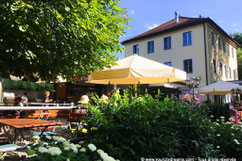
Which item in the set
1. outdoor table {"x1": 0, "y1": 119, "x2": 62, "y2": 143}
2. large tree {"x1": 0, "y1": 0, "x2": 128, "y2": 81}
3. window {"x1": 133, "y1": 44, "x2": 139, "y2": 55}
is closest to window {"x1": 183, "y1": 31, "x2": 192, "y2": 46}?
window {"x1": 133, "y1": 44, "x2": 139, "y2": 55}

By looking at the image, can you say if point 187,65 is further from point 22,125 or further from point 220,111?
point 22,125

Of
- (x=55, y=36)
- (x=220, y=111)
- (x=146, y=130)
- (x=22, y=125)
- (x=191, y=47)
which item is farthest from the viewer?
(x=191, y=47)

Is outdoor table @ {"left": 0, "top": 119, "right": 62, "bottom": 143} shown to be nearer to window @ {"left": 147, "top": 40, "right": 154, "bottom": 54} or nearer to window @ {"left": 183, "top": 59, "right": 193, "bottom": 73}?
window @ {"left": 183, "top": 59, "right": 193, "bottom": 73}

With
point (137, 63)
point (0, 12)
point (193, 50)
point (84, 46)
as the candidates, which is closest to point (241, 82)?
point (193, 50)

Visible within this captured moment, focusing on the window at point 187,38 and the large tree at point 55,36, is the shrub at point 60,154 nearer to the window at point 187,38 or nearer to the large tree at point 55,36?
the large tree at point 55,36

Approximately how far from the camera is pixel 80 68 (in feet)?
17.5

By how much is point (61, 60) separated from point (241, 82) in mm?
19474

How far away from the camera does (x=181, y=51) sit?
19.2 metres

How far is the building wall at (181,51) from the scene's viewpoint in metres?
18.0

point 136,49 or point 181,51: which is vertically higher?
point 136,49

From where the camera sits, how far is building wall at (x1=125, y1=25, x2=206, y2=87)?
59.1ft

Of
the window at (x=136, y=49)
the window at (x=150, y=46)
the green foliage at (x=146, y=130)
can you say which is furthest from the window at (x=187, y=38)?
the green foliage at (x=146, y=130)


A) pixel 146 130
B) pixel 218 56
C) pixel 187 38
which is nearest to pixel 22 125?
pixel 146 130

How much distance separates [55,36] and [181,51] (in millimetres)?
17247
